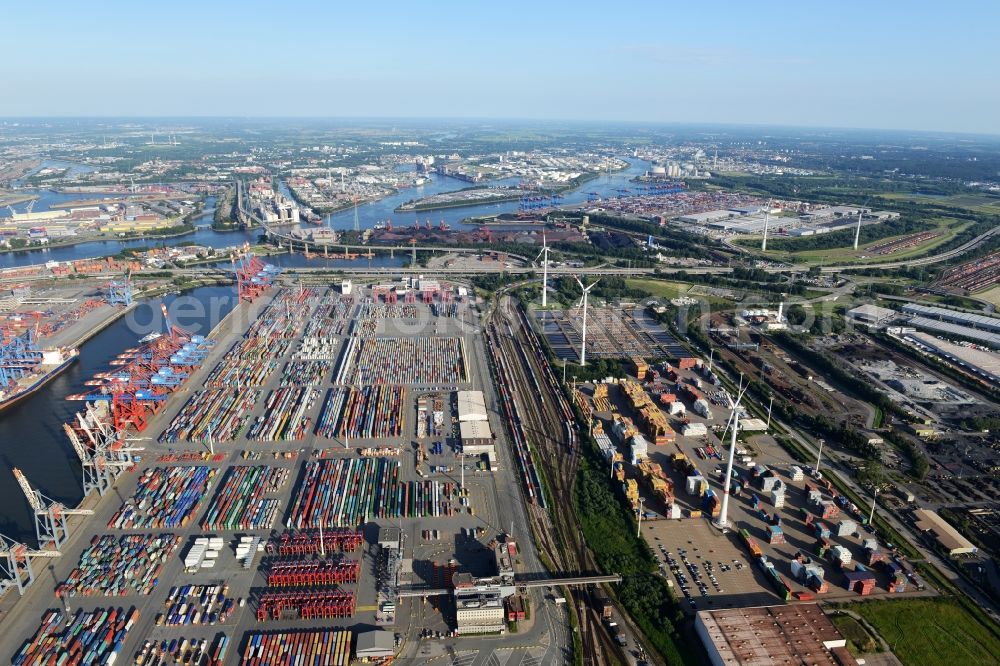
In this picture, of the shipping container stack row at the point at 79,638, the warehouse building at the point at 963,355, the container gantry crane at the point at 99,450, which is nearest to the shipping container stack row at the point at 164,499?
the container gantry crane at the point at 99,450

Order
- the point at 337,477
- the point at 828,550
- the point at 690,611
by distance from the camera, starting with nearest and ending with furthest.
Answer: the point at 690,611
the point at 828,550
the point at 337,477

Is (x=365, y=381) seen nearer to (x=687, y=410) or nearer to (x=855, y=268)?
(x=687, y=410)

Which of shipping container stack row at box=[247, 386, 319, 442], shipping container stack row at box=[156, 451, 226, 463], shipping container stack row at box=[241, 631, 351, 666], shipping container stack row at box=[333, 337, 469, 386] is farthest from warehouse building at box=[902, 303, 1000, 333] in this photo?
shipping container stack row at box=[156, 451, 226, 463]

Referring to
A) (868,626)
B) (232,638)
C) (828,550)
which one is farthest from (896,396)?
(232,638)

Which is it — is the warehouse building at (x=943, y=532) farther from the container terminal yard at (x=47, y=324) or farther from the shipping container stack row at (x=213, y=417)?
the container terminal yard at (x=47, y=324)

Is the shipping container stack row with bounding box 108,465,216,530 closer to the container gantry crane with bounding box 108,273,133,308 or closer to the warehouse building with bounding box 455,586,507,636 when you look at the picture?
the warehouse building with bounding box 455,586,507,636
